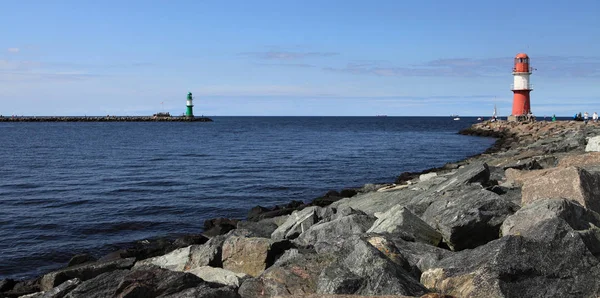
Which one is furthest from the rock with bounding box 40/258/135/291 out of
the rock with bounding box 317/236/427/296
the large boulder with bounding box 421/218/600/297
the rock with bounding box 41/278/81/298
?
the large boulder with bounding box 421/218/600/297

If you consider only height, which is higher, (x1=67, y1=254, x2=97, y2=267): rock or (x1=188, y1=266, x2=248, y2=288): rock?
(x1=188, y1=266, x2=248, y2=288): rock

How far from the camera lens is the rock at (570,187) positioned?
7.90 meters

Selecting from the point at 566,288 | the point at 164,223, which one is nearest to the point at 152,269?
the point at 566,288

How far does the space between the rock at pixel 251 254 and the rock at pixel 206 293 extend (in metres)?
1.74

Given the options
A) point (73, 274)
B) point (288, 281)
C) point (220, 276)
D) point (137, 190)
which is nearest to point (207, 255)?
point (220, 276)

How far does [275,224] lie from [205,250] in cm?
464

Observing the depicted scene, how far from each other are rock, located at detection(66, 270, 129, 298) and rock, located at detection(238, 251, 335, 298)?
141 cm

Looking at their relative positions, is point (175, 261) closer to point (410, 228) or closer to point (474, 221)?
point (410, 228)

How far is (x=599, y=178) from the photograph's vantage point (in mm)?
8312

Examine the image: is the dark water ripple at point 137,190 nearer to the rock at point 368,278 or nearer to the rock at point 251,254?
the rock at point 251,254

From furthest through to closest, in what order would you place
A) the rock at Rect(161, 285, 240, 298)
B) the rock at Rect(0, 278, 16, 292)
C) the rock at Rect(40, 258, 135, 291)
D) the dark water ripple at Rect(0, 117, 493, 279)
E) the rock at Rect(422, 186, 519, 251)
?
the dark water ripple at Rect(0, 117, 493, 279) → the rock at Rect(0, 278, 16, 292) → the rock at Rect(40, 258, 135, 291) → the rock at Rect(422, 186, 519, 251) → the rock at Rect(161, 285, 240, 298)

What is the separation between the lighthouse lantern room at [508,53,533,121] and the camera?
56562mm

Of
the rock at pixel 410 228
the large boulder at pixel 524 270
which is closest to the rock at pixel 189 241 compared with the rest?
the rock at pixel 410 228

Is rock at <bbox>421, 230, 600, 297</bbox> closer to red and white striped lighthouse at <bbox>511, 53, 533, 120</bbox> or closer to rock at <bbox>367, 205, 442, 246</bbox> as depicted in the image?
rock at <bbox>367, 205, 442, 246</bbox>
